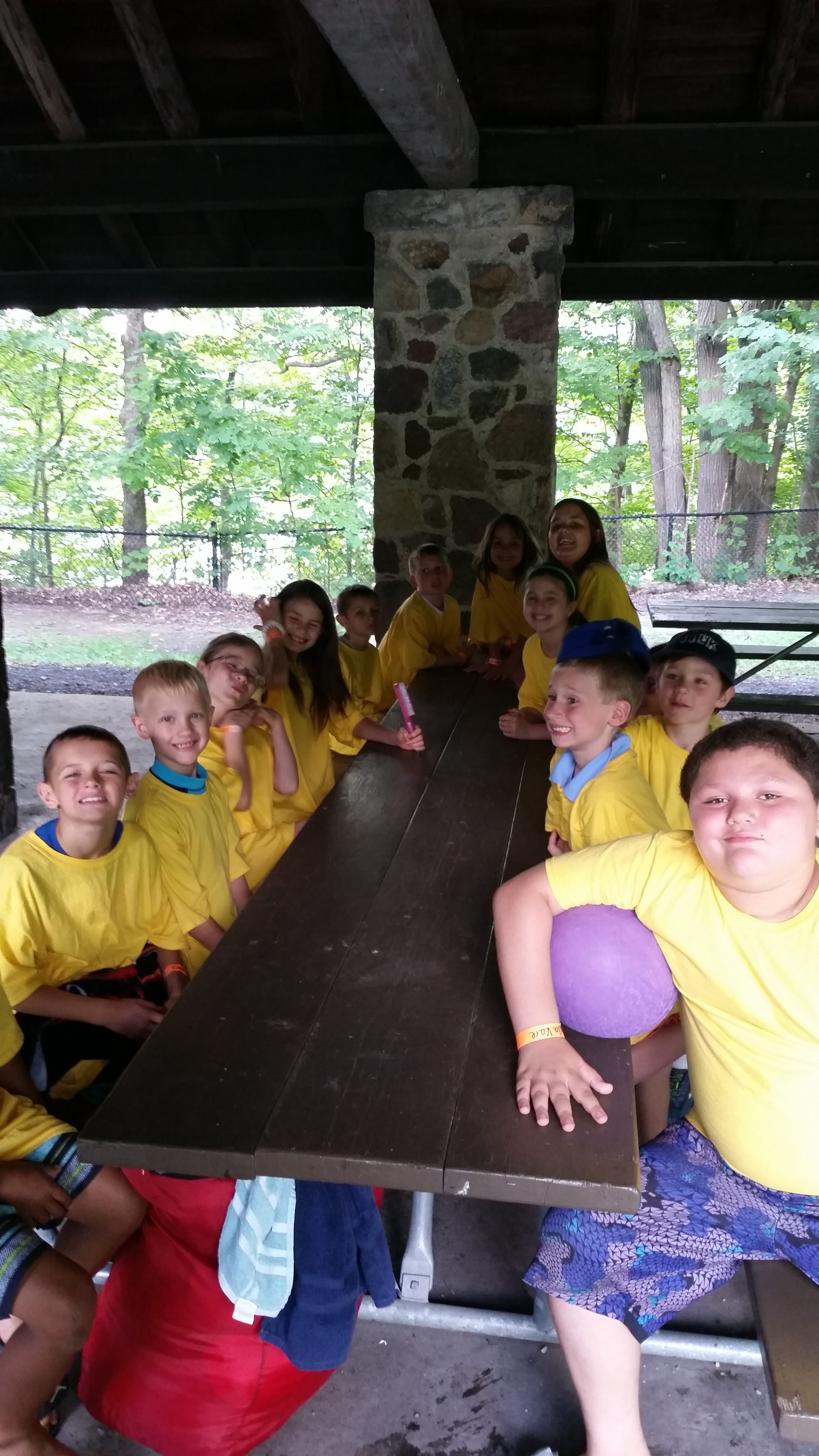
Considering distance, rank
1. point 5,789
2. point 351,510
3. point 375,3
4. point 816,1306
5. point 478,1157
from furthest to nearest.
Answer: point 351,510, point 5,789, point 375,3, point 816,1306, point 478,1157

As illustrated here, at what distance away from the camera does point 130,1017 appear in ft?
6.81

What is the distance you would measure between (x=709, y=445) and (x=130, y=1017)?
14.9 metres

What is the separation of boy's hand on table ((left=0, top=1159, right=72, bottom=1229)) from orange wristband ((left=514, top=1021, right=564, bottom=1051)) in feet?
2.73

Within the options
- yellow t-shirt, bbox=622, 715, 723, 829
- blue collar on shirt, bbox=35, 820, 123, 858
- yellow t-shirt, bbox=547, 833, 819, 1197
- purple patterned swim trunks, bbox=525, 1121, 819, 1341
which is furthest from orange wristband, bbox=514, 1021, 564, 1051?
yellow t-shirt, bbox=622, 715, 723, 829

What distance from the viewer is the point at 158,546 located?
51.1 ft

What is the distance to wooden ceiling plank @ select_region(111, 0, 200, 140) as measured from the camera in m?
4.68

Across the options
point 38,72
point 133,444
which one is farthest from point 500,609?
point 133,444

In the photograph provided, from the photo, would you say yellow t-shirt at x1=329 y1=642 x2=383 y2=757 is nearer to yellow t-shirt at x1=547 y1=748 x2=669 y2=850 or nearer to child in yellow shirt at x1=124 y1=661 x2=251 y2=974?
child in yellow shirt at x1=124 y1=661 x2=251 y2=974

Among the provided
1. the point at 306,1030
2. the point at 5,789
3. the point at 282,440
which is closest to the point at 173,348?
the point at 282,440

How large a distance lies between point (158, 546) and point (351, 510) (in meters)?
3.09

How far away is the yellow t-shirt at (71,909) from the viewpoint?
1.96 m

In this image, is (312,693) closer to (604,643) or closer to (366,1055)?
(604,643)

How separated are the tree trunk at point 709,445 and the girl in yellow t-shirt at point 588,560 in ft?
36.1

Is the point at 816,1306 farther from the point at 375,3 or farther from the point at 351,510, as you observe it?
the point at 351,510
